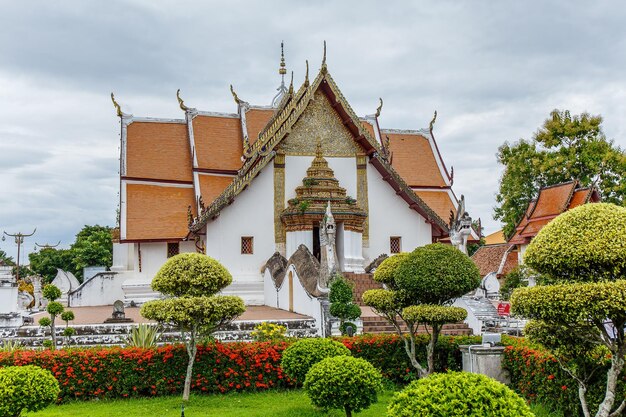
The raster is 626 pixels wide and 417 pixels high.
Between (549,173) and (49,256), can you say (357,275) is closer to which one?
(549,173)

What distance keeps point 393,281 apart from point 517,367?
2.25 meters

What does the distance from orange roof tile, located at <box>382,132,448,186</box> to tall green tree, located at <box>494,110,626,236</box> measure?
20.9 feet

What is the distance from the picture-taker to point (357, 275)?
56.3 ft

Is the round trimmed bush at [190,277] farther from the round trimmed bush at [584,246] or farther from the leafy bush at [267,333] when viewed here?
the round trimmed bush at [584,246]

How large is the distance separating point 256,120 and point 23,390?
16.5 m

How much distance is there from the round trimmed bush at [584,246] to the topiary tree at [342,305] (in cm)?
→ 585

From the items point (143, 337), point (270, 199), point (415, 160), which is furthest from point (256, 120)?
point (143, 337)

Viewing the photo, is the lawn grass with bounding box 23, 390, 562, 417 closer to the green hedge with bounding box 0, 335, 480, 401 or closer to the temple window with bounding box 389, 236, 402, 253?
the green hedge with bounding box 0, 335, 480, 401

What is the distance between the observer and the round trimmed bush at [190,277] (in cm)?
866

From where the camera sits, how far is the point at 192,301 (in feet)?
27.0

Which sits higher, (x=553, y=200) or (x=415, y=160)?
(x=415, y=160)

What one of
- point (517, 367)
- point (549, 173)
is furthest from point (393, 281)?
point (549, 173)

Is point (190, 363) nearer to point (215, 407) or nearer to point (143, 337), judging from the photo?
point (215, 407)

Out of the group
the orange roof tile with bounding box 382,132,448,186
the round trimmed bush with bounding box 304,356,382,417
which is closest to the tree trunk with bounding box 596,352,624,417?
the round trimmed bush with bounding box 304,356,382,417
